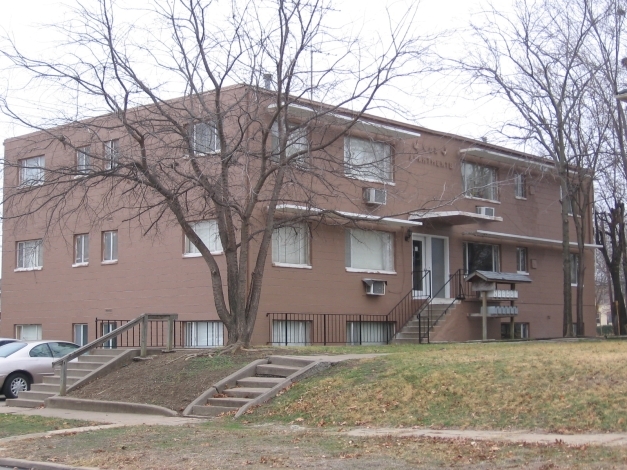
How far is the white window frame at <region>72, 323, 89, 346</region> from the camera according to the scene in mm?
27859

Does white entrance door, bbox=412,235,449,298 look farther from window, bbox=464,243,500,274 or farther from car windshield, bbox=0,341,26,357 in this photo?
car windshield, bbox=0,341,26,357

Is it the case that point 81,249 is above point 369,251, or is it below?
above

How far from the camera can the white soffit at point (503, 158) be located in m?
29.0

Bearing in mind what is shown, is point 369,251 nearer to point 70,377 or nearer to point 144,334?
point 144,334

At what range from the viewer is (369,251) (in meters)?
26.9

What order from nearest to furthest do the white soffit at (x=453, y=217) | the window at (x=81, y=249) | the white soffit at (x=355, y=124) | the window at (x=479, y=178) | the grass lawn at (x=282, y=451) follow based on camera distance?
1. the grass lawn at (x=282, y=451)
2. the white soffit at (x=355, y=124)
3. the white soffit at (x=453, y=217)
4. the window at (x=81, y=249)
5. the window at (x=479, y=178)

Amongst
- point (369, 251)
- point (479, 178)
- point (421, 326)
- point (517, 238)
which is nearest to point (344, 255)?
point (369, 251)

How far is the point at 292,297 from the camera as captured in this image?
24375 mm

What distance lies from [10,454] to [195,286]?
13105 mm

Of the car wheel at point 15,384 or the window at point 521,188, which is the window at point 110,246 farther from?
the window at point 521,188

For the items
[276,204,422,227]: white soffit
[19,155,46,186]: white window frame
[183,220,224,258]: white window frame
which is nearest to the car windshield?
[19,155,46,186]: white window frame

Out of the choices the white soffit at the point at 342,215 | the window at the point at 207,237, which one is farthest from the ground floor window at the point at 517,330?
the window at the point at 207,237

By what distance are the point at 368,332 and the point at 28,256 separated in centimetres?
1269

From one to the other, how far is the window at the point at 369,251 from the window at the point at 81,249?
8.97 meters
